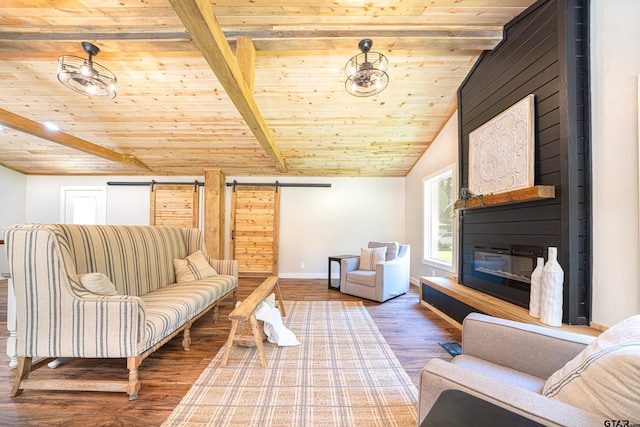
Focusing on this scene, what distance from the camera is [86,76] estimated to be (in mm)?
2453

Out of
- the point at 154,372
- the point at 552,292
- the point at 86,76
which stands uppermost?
the point at 86,76

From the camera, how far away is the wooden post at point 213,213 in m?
5.16

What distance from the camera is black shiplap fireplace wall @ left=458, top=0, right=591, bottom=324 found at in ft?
5.89

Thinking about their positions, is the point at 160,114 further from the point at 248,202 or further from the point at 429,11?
the point at 429,11

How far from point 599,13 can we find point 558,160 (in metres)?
1.01

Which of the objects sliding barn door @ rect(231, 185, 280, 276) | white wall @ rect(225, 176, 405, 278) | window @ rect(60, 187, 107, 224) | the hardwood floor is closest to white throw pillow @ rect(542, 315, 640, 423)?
the hardwood floor

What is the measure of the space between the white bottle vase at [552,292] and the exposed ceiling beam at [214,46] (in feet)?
8.93

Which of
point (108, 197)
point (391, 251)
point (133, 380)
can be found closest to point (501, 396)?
point (133, 380)

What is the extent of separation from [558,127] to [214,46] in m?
2.51

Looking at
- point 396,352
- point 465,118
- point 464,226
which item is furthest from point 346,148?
point 396,352

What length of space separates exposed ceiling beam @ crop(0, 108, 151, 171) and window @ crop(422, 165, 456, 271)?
5.47 metres

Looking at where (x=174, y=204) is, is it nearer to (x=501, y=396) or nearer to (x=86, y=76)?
(x=86, y=76)

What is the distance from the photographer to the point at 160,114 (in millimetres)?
3699

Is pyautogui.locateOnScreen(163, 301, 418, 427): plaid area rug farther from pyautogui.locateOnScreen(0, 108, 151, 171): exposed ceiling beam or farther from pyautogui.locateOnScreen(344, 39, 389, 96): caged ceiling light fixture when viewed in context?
pyautogui.locateOnScreen(0, 108, 151, 171): exposed ceiling beam
